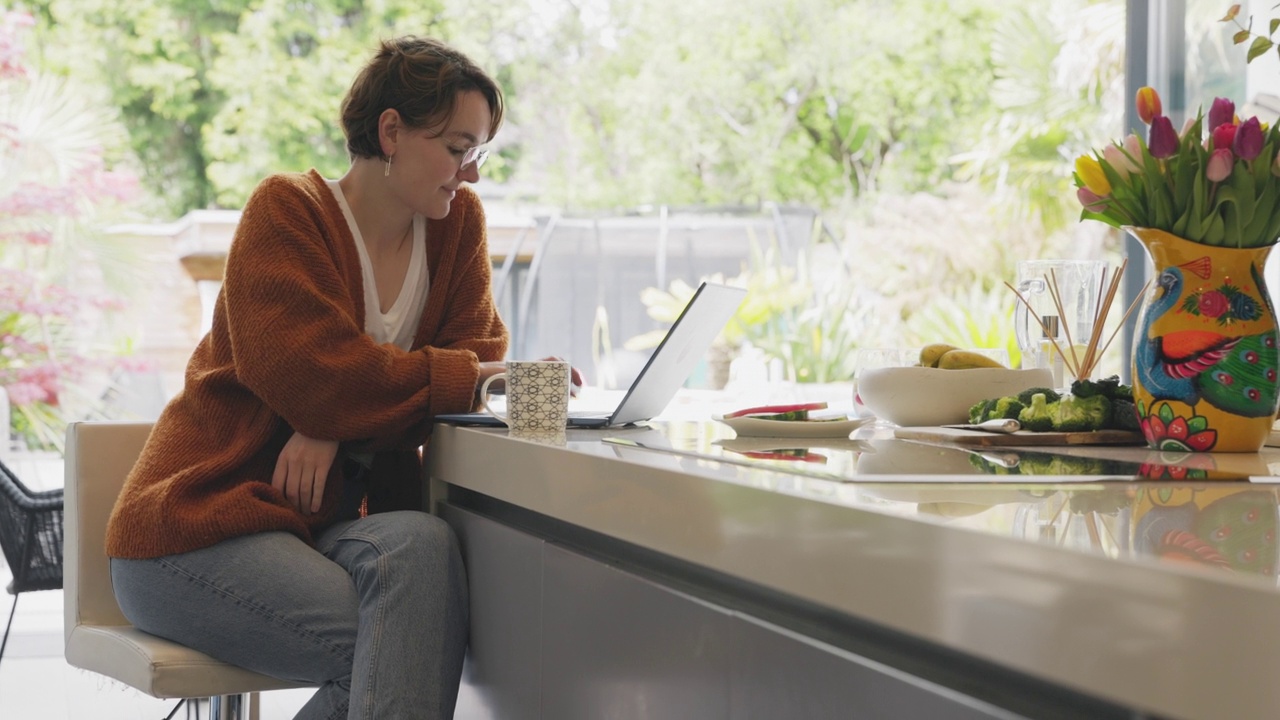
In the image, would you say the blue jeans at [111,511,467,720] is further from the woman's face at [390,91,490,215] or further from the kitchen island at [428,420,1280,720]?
the woman's face at [390,91,490,215]

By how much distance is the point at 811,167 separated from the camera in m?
11.3

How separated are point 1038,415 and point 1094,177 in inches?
9.3

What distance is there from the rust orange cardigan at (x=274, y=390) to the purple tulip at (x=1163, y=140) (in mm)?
803

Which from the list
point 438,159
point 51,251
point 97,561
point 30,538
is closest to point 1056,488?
point 438,159

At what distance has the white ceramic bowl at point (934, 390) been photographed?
1.36 m

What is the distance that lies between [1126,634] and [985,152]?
33.0 feet

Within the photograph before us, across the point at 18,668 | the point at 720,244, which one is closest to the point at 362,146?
the point at 18,668

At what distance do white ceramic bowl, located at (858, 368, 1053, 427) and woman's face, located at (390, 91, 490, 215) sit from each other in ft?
2.11

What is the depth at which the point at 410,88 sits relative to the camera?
1666 mm

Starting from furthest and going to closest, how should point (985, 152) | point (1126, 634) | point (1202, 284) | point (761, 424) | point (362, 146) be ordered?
point (985, 152) → point (362, 146) → point (761, 424) → point (1202, 284) → point (1126, 634)

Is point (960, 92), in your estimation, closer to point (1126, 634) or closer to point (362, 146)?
point (362, 146)

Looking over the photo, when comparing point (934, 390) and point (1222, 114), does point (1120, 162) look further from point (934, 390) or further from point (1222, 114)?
point (934, 390)

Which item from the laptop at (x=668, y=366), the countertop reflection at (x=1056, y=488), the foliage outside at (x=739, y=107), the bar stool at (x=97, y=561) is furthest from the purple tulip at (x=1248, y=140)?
the foliage outside at (x=739, y=107)

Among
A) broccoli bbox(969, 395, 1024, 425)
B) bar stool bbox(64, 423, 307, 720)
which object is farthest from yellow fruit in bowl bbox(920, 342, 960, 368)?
bar stool bbox(64, 423, 307, 720)
